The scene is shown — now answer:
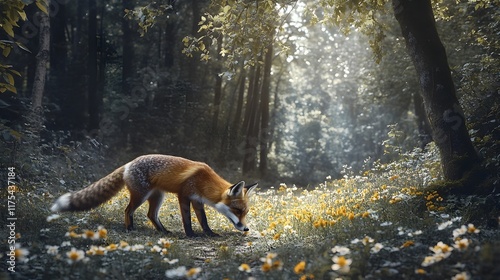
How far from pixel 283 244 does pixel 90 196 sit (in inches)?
153

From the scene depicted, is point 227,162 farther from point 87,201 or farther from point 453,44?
point 87,201

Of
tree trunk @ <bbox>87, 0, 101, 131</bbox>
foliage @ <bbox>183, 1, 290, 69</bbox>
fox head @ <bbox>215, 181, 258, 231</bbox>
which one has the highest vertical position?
tree trunk @ <bbox>87, 0, 101, 131</bbox>

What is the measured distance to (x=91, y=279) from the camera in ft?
15.8

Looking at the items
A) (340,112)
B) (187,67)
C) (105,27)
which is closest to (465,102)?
(187,67)

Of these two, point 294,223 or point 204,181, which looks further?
point 204,181

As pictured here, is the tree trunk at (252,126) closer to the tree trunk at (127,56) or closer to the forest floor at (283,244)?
the tree trunk at (127,56)

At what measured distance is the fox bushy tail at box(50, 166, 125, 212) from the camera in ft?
28.1

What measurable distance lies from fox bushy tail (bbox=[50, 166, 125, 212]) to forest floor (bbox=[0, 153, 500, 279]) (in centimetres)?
32

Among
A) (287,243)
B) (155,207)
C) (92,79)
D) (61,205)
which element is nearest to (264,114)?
(92,79)

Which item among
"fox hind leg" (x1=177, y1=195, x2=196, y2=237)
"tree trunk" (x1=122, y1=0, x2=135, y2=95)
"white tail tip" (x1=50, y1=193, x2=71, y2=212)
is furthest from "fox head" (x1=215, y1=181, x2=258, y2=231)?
"tree trunk" (x1=122, y1=0, x2=135, y2=95)

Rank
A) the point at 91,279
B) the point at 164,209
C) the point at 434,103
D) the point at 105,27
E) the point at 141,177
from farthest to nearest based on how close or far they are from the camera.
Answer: the point at 105,27
the point at 164,209
the point at 434,103
the point at 141,177
the point at 91,279

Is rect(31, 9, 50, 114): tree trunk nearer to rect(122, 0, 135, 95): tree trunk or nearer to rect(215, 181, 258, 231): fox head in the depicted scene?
rect(122, 0, 135, 95): tree trunk

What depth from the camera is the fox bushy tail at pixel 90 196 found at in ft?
28.1

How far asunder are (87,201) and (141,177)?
110 cm
